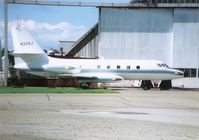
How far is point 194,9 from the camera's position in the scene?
5094cm

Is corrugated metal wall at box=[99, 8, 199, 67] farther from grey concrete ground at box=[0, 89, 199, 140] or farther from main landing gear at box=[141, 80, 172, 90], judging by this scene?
grey concrete ground at box=[0, 89, 199, 140]

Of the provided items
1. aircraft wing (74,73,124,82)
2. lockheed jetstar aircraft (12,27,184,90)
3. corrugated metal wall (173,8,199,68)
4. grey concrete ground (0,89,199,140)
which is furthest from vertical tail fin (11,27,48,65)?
grey concrete ground (0,89,199,140)

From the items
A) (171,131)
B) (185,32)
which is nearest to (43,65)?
(185,32)

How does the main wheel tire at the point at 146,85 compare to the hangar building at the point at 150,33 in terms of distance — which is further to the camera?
the hangar building at the point at 150,33

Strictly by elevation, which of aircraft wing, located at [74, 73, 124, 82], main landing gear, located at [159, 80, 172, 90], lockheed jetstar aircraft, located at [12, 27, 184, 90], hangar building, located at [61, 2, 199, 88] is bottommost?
main landing gear, located at [159, 80, 172, 90]

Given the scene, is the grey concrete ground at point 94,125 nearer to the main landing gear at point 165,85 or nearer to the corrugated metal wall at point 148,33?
the main landing gear at point 165,85

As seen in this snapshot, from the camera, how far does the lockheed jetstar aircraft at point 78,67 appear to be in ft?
140

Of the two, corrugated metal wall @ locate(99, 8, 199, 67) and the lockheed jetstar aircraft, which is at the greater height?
corrugated metal wall @ locate(99, 8, 199, 67)

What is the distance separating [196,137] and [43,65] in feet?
106

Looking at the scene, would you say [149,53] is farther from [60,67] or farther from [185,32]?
[60,67]

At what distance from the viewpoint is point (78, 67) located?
4272cm

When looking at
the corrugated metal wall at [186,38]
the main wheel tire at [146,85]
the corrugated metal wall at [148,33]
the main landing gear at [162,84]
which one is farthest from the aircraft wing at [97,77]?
the corrugated metal wall at [186,38]

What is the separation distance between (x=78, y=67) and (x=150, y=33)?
12.5 metres

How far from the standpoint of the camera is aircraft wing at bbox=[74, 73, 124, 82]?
1644 inches
